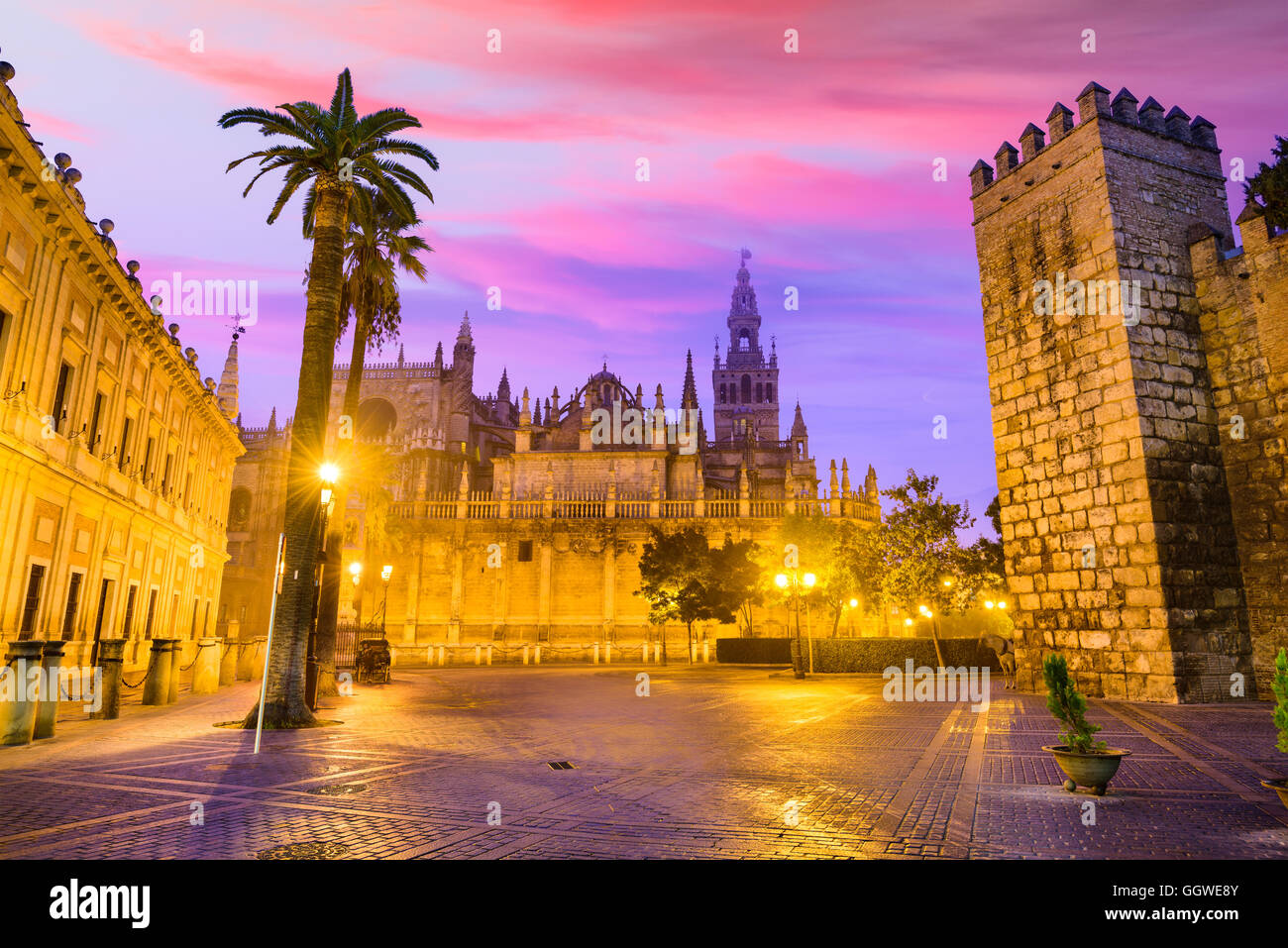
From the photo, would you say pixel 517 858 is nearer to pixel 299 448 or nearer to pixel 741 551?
pixel 299 448

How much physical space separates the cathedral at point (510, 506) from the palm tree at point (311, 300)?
16874 mm

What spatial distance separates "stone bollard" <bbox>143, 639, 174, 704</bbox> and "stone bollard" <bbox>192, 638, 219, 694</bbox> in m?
2.73

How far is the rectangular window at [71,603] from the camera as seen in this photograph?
1731cm

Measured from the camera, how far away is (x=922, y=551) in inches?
1026

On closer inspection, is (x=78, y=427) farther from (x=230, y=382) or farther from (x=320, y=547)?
(x=230, y=382)

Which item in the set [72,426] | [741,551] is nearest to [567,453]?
[741,551]

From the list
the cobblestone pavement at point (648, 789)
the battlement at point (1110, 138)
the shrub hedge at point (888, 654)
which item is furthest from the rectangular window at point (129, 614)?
the battlement at point (1110, 138)

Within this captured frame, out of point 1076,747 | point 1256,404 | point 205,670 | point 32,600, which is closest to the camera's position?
point 1076,747

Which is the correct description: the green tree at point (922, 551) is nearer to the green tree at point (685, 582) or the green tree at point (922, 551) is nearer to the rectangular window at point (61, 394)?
the green tree at point (685, 582)

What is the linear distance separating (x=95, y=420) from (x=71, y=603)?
4817 millimetres

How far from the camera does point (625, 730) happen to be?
39.7ft

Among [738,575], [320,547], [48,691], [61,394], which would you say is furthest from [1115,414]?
[61,394]

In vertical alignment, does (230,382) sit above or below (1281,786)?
above
